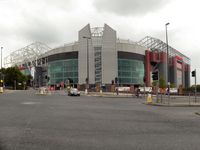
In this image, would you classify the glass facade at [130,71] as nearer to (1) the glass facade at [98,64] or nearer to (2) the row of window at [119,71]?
(2) the row of window at [119,71]

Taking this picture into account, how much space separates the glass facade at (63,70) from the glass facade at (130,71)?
18.5 metres

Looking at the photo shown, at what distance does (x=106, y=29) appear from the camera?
359 feet

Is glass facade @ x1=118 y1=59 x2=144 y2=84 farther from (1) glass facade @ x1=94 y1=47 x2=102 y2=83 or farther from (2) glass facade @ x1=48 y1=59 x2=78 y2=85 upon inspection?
(2) glass facade @ x1=48 y1=59 x2=78 y2=85

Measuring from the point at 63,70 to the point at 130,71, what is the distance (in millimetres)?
28444

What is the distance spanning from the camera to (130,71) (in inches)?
4505

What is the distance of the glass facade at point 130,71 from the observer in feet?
368

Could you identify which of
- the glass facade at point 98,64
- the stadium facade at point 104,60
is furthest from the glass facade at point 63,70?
the glass facade at point 98,64

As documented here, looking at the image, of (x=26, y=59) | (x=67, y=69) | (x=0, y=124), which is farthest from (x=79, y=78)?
(x=0, y=124)

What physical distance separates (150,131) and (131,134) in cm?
107

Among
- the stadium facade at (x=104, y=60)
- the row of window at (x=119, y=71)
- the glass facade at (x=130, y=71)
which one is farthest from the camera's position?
the glass facade at (x=130, y=71)

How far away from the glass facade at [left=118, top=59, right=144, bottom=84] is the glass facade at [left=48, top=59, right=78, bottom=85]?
18.5m

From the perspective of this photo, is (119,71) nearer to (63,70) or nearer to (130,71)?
(130,71)

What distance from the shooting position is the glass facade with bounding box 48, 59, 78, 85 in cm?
11223

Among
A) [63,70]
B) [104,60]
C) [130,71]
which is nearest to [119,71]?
[130,71]
